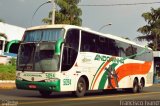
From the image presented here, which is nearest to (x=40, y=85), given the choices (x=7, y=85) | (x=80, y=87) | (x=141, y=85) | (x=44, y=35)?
(x=44, y=35)

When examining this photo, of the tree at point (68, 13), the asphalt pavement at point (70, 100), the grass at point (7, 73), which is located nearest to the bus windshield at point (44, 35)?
the asphalt pavement at point (70, 100)

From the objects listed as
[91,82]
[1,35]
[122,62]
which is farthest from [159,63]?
[91,82]

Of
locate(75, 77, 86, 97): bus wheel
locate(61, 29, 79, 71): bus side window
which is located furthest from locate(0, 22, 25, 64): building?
locate(61, 29, 79, 71): bus side window

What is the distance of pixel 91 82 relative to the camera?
22.2 metres

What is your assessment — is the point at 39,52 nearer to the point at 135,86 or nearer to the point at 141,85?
the point at 135,86

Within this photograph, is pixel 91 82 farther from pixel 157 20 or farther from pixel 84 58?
pixel 157 20

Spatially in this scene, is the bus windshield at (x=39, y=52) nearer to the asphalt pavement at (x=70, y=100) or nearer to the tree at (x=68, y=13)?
the asphalt pavement at (x=70, y=100)

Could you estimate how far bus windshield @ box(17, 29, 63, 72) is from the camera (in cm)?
1917

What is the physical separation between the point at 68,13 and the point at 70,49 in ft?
149

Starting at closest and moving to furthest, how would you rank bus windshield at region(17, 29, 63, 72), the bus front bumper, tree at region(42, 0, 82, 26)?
the bus front bumper, bus windshield at region(17, 29, 63, 72), tree at region(42, 0, 82, 26)

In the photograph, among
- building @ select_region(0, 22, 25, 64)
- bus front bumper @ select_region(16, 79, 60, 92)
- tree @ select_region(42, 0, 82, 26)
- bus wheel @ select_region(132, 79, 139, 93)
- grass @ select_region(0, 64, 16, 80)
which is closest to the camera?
bus front bumper @ select_region(16, 79, 60, 92)

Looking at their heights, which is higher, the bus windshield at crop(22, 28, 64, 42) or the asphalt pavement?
the bus windshield at crop(22, 28, 64, 42)

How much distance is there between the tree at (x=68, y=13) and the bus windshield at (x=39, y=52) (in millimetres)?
43106

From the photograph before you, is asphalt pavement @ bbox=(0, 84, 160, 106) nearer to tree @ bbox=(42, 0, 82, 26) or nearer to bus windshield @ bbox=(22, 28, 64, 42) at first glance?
bus windshield @ bbox=(22, 28, 64, 42)
